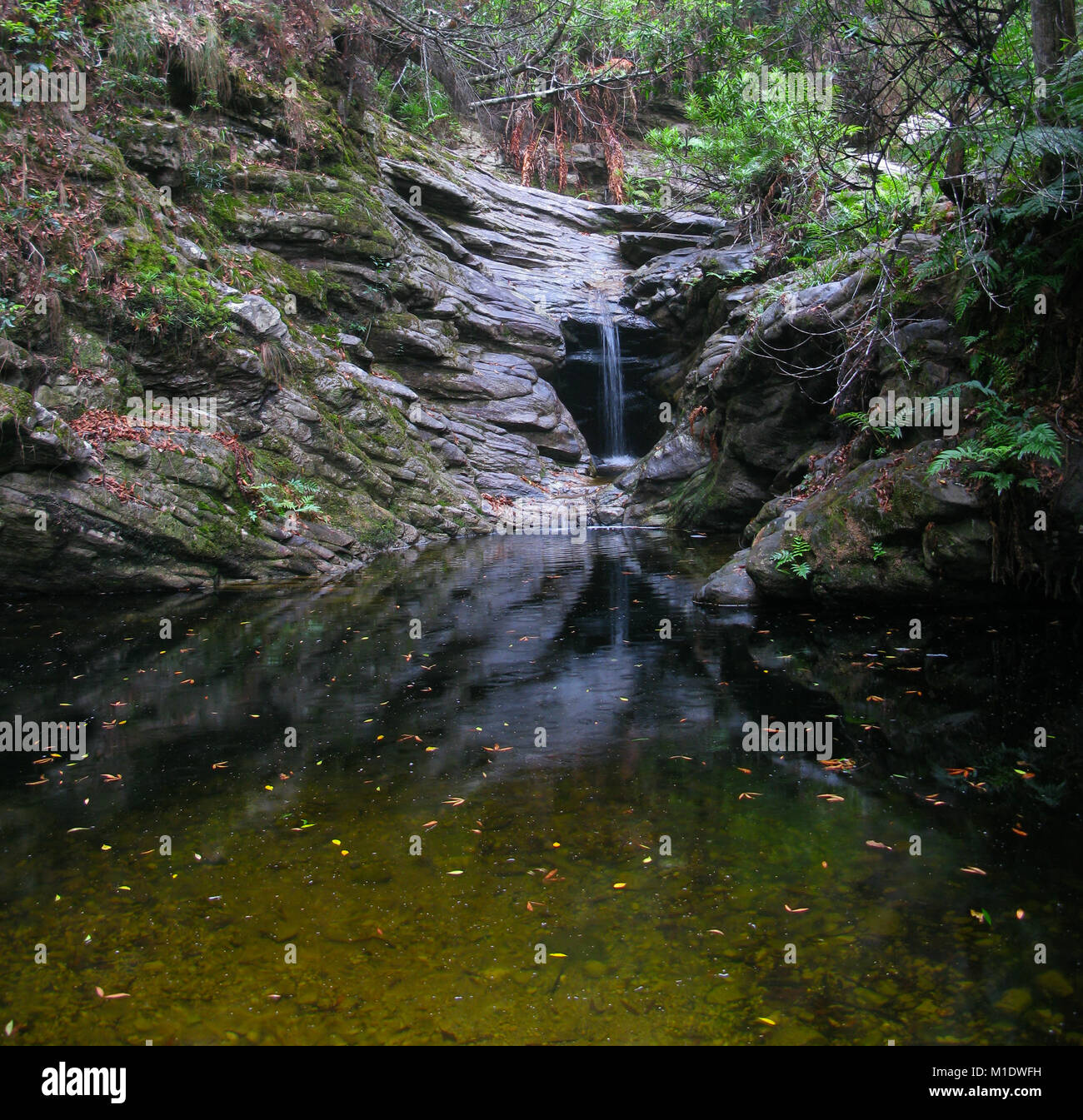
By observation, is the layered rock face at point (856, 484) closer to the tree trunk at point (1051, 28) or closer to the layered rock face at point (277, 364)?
the tree trunk at point (1051, 28)

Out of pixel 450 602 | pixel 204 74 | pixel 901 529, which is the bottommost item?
pixel 450 602

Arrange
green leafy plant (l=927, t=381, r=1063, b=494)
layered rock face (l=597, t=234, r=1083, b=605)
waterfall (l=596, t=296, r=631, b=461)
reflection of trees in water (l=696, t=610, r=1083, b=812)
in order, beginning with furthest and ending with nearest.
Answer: waterfall (l=596, t=296, r=631, b=461) < layered rock face (l=597, t=234, r=1083, b=605) < green leafy plant (l=927, t=381, r=1063, b=494) < reflection of trees in water (l=696, t=610, r=1083, b=812)

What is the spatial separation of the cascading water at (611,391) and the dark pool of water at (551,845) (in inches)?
648

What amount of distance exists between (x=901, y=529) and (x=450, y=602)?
209 inches

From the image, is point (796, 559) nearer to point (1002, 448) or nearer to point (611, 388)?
point (1002, 448)

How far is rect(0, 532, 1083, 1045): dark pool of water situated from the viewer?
259cm

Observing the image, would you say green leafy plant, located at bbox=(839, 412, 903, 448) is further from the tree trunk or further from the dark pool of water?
the tree trunk

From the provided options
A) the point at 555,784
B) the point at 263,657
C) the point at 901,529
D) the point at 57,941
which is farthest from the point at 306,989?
the point at 901,529

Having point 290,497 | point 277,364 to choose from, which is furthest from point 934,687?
point 277,364

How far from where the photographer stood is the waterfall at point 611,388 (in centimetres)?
2242

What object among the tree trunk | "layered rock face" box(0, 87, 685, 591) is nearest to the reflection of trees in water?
the tree trunk

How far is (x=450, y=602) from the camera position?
9703 mm

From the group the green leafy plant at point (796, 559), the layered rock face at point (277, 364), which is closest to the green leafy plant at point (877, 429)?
the green leafy plant at point (796, 559)
